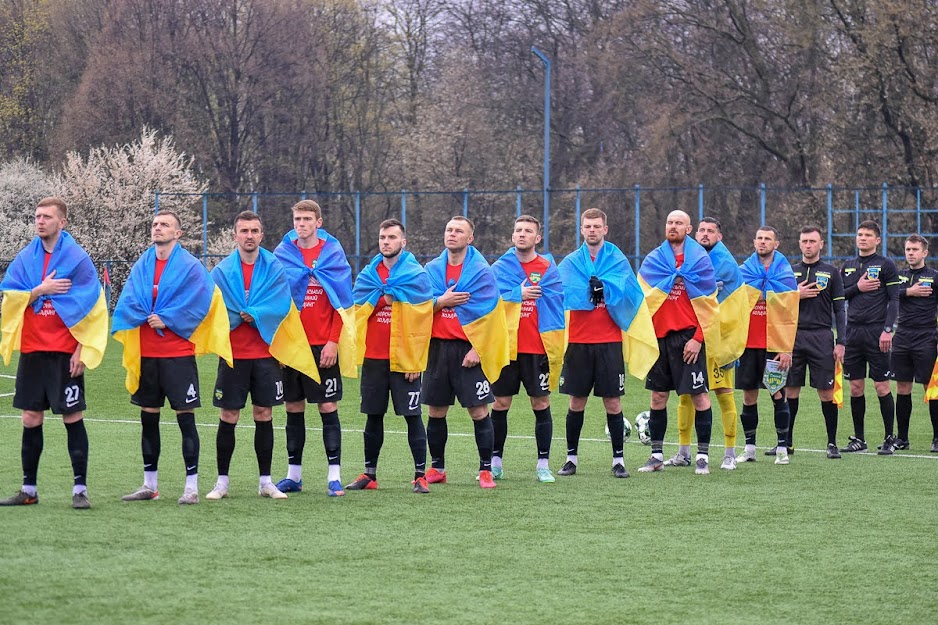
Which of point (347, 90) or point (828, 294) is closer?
point (828, 294)

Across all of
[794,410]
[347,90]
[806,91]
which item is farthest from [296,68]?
[794,410]

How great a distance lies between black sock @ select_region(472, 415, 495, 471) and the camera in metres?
9.11

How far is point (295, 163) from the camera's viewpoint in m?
41.3

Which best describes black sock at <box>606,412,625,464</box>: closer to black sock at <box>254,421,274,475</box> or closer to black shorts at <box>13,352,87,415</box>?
black sock at <box>254,421,274,475</box>

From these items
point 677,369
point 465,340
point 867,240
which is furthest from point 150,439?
point 867,240

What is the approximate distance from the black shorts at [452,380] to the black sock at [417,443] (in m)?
0.18

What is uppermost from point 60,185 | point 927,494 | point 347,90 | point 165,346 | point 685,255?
point 347,90

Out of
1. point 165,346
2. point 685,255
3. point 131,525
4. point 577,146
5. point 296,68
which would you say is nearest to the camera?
point 131,525

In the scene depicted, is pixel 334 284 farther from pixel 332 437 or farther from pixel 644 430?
pixel 644 430

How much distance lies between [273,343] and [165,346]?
735 millimetres

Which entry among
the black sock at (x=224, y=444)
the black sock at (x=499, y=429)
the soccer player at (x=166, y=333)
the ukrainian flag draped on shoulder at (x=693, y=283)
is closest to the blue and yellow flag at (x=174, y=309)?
the soccer player at (x=166, y=333)

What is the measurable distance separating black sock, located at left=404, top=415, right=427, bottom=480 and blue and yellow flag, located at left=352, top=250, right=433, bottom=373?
382 mm

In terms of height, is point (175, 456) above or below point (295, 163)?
below

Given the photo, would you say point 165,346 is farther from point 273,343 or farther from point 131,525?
point 131,525
